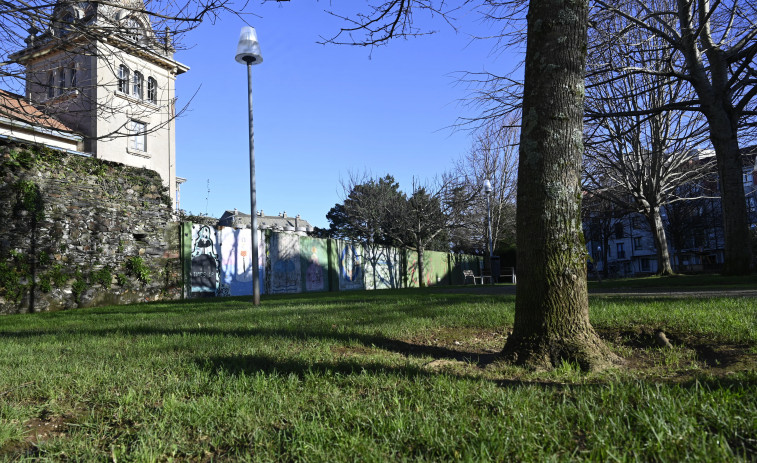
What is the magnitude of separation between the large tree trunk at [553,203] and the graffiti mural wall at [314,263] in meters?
15.8

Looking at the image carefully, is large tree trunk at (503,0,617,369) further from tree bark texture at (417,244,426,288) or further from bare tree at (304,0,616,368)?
tree bark texture at (417,244,426,288)

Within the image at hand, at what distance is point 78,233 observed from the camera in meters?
10.5

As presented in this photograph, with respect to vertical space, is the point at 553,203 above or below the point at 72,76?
below


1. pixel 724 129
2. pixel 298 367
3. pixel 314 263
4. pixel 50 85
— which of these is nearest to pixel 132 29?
pixel 50 85

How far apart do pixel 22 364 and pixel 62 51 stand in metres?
3.24

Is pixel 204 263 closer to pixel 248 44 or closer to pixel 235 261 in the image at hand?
pixel 235 261

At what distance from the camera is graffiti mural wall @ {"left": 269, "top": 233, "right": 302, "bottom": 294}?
1712cm

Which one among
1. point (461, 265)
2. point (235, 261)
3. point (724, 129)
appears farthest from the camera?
point (461, 265)

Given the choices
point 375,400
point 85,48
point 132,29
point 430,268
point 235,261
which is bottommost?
point 375,400

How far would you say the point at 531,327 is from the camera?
10.6 ft

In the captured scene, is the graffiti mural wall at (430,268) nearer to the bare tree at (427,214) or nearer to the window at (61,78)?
the bare tree at (427,214)

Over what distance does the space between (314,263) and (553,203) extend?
16.7 meters

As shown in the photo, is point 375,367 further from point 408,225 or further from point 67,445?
point 408,225

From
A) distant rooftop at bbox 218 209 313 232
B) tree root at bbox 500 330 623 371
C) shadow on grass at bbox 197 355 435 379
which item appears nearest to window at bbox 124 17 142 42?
shadow on grass at bbox 197 355 435 379
